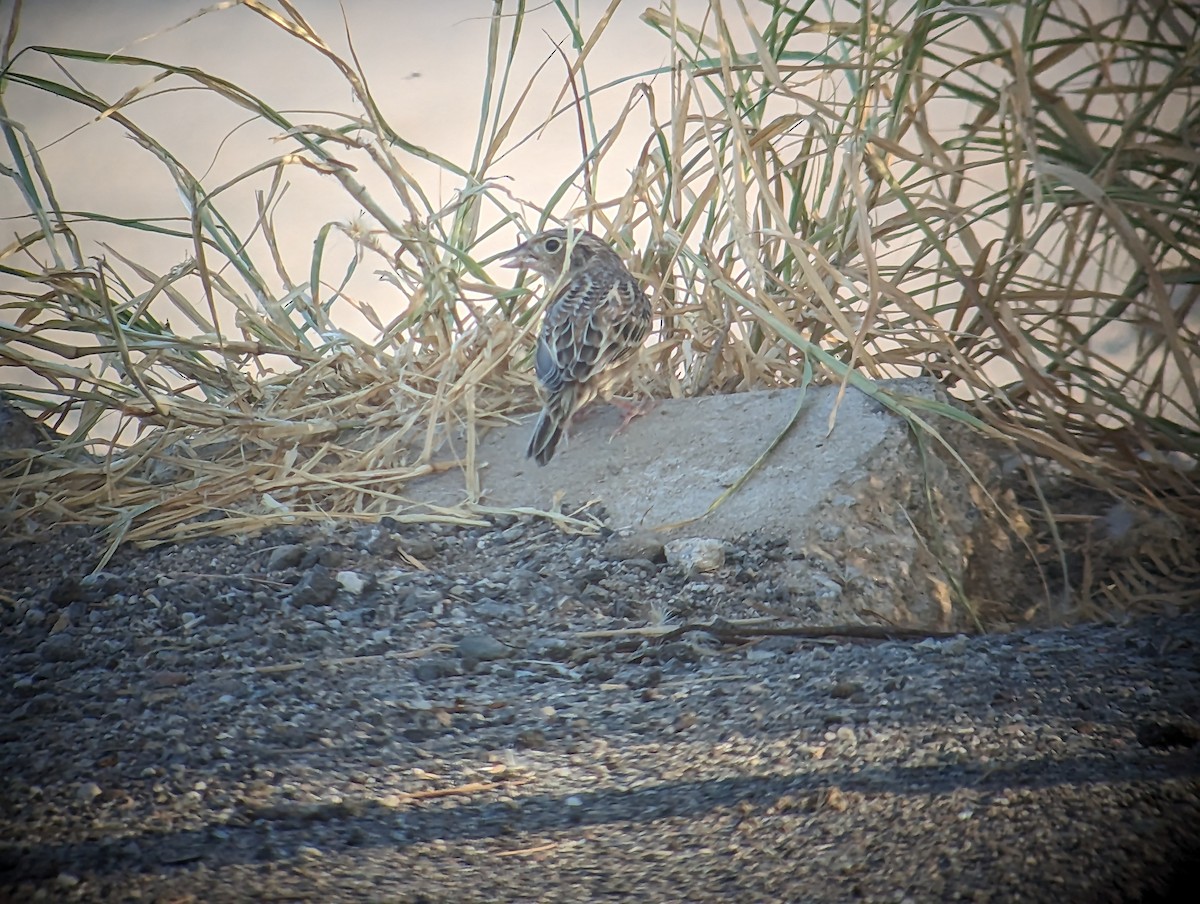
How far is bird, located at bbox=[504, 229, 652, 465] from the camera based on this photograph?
322 centimetres

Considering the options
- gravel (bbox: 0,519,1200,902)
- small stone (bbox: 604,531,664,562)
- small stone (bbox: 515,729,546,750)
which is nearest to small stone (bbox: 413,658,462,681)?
gravel (bbox: 0,519,1200,902)

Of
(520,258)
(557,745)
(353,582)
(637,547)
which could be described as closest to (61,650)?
(353,582)

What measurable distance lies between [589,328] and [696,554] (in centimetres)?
93

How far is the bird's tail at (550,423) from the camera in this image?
3221 mm

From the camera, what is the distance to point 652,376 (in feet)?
12.1

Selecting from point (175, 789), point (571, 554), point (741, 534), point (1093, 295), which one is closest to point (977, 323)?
point (1093, 295)

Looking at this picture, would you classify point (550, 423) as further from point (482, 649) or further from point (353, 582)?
point (482, 649)

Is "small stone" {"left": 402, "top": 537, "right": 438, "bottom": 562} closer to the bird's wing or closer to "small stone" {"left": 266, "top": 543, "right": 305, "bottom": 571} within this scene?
"small stone" {"left": 266, "top": 543, "right": 305, "bottom": 571}

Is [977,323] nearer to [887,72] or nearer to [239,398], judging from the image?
[887,72]

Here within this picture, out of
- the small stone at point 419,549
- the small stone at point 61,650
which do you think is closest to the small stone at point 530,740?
the small stone at point 61,650

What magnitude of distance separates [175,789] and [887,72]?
99.0 inches

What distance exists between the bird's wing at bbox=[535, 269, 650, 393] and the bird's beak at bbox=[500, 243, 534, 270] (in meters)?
0.20

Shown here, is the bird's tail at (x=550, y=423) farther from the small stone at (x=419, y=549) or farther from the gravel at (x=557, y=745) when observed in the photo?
the gravel at (x=557, y=745)

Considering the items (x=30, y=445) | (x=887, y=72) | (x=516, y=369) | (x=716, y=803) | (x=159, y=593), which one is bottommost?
(x=716, y=803)
